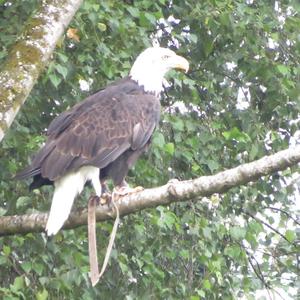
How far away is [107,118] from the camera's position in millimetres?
6707

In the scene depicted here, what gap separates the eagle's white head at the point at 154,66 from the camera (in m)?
7.11

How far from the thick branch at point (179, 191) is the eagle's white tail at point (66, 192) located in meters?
0.06

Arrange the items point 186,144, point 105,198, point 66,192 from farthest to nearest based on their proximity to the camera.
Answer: point 186,144 < point 66,192 < point 105,198

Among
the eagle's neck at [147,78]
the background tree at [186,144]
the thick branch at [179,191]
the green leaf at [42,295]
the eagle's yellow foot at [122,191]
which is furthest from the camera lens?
the eagle's neck at [147,78]

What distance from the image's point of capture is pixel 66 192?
6.14 m

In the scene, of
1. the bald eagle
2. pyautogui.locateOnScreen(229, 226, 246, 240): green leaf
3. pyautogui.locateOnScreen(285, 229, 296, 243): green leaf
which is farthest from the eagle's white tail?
pyautogui.locateOnScreen(285, 229, 296, 243): green leaf

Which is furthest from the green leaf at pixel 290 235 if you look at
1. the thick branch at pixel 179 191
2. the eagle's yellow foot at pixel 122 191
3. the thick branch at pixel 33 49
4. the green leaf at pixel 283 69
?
the thick branch at pixel 33 49

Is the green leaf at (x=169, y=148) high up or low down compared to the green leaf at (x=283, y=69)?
down

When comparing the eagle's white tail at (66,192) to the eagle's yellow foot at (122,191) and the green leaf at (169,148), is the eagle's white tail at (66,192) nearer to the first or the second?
the eagle's yellow foot at (122,191)

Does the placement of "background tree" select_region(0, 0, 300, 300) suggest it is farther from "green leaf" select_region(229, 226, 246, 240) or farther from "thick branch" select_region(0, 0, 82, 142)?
"thick branch" select_region(0, 0, 82, 142)

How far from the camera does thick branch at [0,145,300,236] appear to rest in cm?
514

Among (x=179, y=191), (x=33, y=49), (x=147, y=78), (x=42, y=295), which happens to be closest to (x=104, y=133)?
(x=147, y=78)

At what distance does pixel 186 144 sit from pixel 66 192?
150 centimetres

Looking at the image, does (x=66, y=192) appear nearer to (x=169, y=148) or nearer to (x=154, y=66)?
(x=169, y=148)
